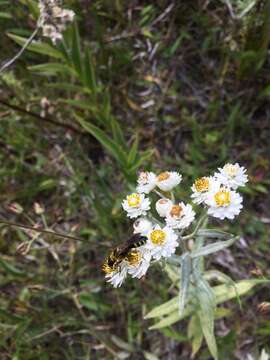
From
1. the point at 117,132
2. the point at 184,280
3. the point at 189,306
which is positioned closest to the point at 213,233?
the point at 184,280

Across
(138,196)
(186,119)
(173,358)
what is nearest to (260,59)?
(186,119)

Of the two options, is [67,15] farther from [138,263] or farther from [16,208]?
[138,263]

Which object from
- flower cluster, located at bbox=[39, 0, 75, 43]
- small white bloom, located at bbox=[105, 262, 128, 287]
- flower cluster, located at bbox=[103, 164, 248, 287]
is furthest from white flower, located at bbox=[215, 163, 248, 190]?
flower cluster, located at bbox=[39, 0, 75, 43]

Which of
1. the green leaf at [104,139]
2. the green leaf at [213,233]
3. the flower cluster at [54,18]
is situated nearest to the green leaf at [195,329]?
the green leaf at [213,233]

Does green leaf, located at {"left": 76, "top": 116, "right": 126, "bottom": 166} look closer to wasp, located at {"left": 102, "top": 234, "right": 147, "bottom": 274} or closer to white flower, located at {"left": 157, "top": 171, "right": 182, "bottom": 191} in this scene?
white flower, located at {"left": 157, "top": 171, "right": 182, "bottom": 191}

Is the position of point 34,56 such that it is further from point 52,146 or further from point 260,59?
point 260,59

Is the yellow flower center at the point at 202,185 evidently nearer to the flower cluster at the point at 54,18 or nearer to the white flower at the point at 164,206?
the white flower at the point at 164,206

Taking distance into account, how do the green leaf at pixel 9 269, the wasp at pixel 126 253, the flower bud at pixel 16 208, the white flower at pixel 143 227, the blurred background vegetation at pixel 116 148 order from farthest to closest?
the blurred background vegetation at pixel 116 148
the green leaf at pixel 9 269
the flower bud at pixel 16 208
the white flower at pixel 143 227
the wasp at pixel 126 253
